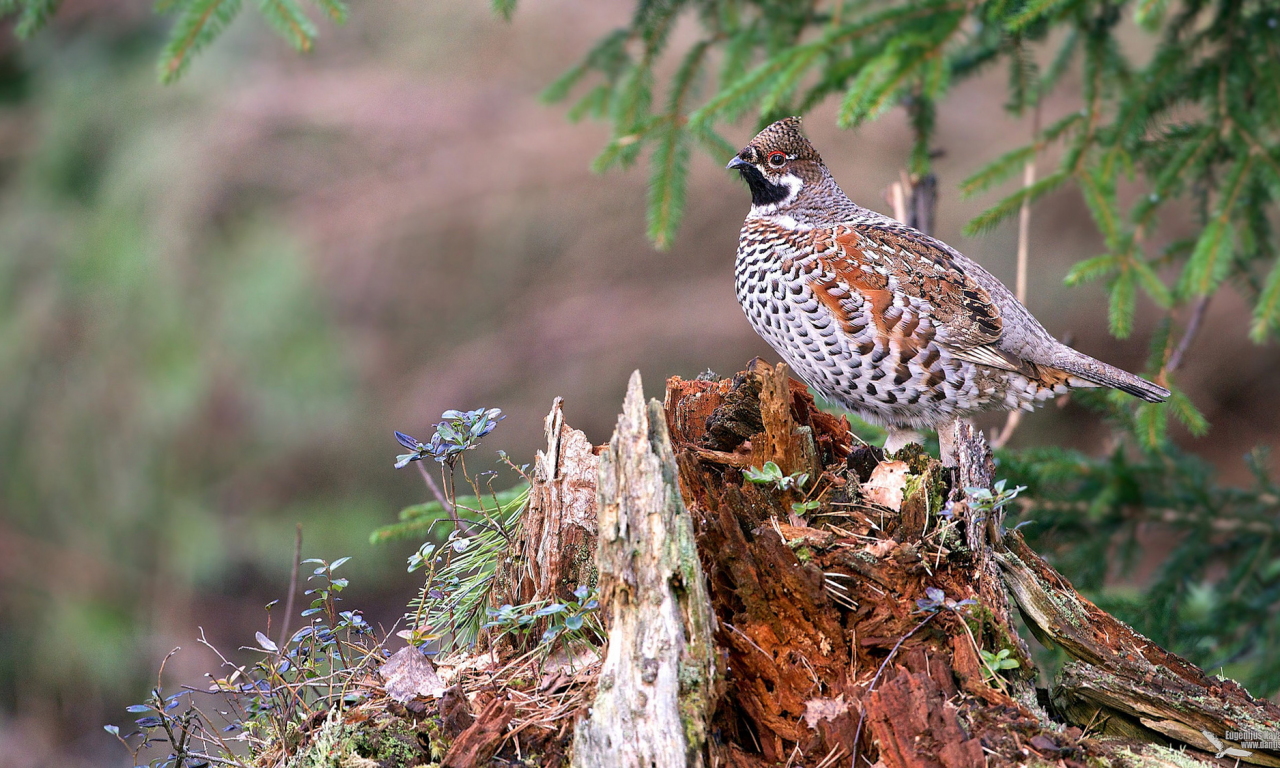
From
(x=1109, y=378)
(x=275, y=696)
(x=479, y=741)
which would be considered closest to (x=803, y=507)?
(x=479, y=741)

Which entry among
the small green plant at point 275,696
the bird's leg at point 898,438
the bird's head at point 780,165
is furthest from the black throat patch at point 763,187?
the small green plant at point 275,696

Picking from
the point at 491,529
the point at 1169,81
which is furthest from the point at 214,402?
the point at 1169,81

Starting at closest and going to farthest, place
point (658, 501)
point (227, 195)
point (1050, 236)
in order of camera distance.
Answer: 1. point (658, 501)
2. point (227, 195)
3. point (1050, 236)

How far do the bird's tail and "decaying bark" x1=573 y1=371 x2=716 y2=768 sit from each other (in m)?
2.04

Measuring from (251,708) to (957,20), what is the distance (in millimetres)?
A: 3763

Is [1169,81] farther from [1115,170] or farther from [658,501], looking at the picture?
[658,501]

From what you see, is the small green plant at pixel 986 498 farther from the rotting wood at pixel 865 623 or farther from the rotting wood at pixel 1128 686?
the rotting wood at pixel 1128 686

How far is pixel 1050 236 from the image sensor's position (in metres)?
8.64

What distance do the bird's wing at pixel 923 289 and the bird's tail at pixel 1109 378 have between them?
0.46ft

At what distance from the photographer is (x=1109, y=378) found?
3.57m

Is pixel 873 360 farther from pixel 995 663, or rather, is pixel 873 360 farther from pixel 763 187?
pixel 995 663

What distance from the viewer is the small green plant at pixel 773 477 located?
103 inches

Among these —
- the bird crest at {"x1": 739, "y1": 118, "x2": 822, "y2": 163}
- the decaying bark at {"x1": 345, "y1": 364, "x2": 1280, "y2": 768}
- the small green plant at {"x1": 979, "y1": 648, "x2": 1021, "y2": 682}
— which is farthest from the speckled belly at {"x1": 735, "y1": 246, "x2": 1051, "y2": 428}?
the small green plant at {"x1": 979, "y1": 648, "x2": 1021, "y2": 682}

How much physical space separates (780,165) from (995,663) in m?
2.40
